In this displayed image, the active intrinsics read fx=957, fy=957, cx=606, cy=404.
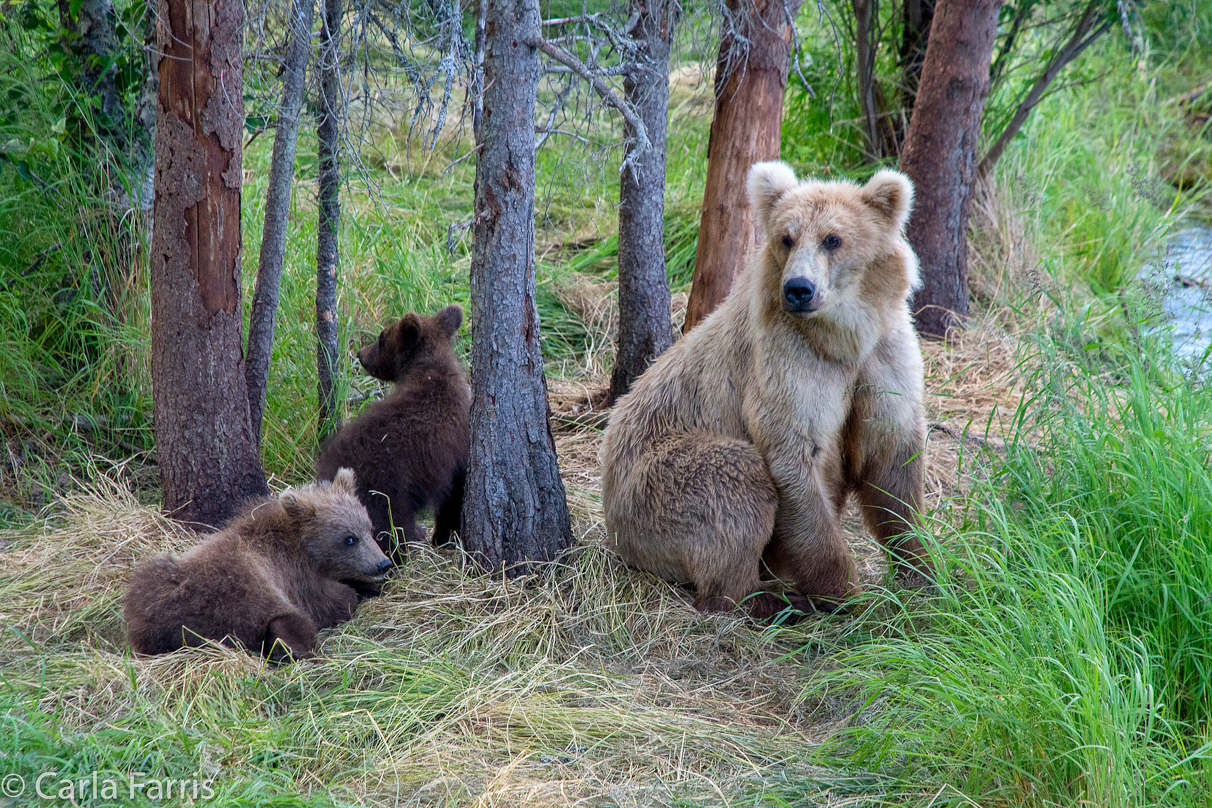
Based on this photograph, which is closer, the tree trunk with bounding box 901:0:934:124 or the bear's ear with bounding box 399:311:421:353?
the bear's ear with bounding box 399:311:421:353

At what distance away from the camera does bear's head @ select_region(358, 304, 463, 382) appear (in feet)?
16.4

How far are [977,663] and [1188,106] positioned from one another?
1162 centimetres

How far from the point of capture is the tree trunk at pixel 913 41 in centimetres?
793

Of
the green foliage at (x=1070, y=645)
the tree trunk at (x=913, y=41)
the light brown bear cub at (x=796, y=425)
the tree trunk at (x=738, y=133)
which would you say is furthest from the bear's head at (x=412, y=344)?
the tree trunk at (x=913, y=41)

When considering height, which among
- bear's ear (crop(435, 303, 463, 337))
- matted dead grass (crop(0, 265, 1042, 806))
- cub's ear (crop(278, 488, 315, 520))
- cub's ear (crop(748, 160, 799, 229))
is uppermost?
cub's ear (crop(748, 160, 799, 229))

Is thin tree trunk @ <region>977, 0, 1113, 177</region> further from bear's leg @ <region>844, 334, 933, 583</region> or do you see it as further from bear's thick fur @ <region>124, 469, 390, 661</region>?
bear's thick fur @ <region>124, 469, 390, 661</region>

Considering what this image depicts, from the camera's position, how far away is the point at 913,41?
26.4 feet

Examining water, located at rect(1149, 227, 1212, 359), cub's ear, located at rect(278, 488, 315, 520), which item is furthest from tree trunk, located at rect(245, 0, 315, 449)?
water, located at rect(1149, 227, 1212, 359)

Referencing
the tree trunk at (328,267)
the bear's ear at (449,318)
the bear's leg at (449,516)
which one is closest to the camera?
the bear's leg at (449,516)

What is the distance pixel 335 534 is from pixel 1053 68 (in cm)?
663

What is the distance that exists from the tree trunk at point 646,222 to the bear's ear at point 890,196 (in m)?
1.59

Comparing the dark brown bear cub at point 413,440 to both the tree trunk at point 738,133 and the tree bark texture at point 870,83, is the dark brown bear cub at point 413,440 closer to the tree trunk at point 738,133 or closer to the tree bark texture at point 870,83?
the tree trunk at point 738,133

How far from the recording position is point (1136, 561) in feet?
11.0

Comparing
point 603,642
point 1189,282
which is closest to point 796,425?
point 603,642
